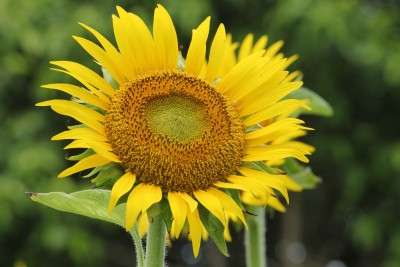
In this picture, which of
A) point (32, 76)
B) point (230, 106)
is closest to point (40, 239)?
point (32, 76)

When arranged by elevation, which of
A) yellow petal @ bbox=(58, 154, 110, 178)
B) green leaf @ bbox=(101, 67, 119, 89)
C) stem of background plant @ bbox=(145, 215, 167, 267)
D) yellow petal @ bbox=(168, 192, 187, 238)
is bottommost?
stem of background plant @ bbox=(145, 215, 167, 267)

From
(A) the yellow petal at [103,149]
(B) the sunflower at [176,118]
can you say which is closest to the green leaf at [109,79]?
(B) the sunflower at [176,118]

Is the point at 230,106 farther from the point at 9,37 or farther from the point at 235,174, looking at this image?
the point at 9,37

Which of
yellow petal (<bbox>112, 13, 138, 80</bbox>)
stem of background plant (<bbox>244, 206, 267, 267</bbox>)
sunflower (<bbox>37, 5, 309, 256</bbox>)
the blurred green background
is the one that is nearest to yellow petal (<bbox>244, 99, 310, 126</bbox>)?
sunflower (<bbox>37, 5, 309, 256</bbox>)

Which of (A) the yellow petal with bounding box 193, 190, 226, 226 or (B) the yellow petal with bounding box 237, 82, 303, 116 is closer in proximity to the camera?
(A) the yellow petal with bounding box 193, 190, 226, 226

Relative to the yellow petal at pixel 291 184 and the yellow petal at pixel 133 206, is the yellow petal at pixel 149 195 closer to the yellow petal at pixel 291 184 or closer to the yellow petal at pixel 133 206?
the yellow petal at pixel 133 206

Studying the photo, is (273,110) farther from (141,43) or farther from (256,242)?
(256,242)

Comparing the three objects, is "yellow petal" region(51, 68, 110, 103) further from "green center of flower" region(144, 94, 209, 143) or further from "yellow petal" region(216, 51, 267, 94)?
"yellow petal" region(216, 51, 267, 94)
